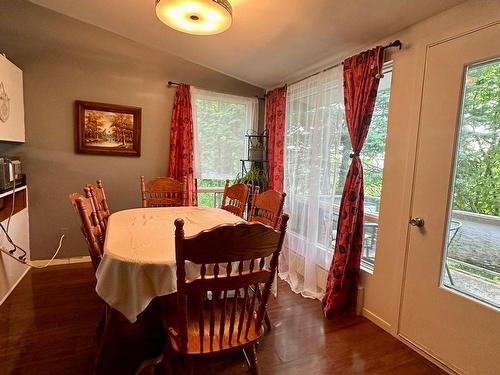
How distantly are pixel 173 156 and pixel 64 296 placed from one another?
176 centimetres

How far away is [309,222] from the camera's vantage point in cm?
275

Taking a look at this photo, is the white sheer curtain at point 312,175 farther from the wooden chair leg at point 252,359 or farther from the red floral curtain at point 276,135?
the wooden chair leg at point 252,359

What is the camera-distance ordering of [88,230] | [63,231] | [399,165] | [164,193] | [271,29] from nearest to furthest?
[88,230] → [399,165] → [271,29] → [164,193] → [63,231]

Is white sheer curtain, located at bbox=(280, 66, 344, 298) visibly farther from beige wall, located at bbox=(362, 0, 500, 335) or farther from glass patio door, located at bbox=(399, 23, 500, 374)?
glass patio door, located at bbox=(399, 23, 500, 374)

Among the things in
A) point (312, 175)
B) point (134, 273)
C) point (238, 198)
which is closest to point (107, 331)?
point (134, 273)

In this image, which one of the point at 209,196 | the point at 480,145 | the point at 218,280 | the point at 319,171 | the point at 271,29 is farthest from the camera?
the point at 209,196

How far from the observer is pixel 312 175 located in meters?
2.72

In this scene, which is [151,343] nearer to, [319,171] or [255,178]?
[319,171]

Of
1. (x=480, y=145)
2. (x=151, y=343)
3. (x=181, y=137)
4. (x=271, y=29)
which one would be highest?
(x=271, y=29)

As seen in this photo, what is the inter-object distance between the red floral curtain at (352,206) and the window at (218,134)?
1.68 metres

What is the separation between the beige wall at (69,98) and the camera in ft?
9.16

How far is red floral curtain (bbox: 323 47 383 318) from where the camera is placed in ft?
7.02

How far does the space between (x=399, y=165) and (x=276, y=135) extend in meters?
1.62

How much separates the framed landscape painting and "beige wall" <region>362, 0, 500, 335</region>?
8.68 feet
